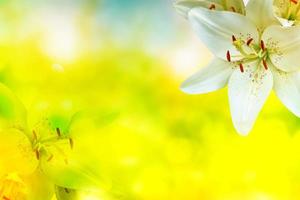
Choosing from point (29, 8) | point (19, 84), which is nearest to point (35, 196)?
point (19, 84)

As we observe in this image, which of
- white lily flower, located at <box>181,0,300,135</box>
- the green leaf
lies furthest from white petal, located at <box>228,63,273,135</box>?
the green leaf

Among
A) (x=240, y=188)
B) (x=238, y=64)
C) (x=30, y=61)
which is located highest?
(x=30, y=61)

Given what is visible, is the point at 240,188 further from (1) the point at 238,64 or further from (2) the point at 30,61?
(2) the point at 30,61

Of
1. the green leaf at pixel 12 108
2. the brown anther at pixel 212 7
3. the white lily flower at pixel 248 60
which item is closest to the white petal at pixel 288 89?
the white lily flower at pixel 248 60

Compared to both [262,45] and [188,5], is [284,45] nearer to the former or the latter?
[262,45]

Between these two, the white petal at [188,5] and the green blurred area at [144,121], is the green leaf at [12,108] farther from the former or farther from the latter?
the white petal at [188,5]

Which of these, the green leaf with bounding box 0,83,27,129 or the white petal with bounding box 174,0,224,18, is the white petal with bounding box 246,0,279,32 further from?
the green leaf with bounding box 0,83,27,129

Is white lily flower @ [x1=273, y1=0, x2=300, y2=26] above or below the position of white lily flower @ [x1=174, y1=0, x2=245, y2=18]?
below
